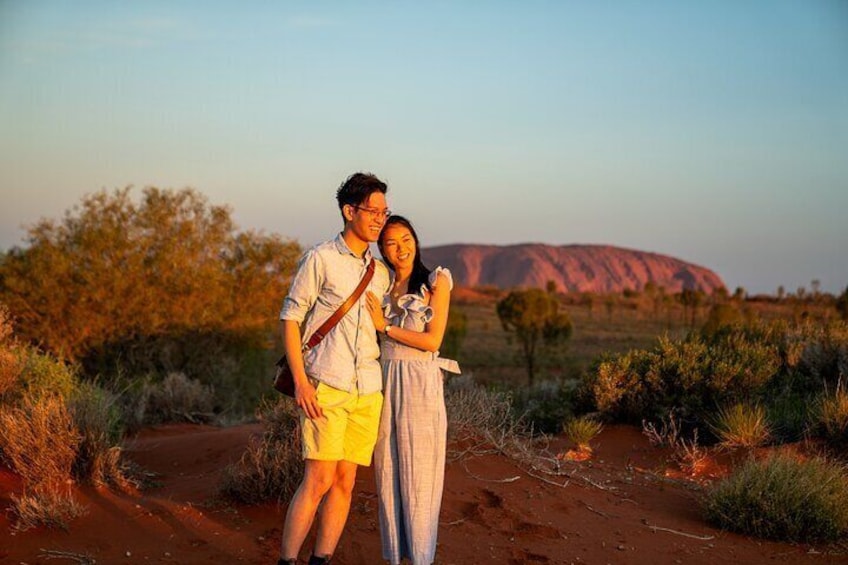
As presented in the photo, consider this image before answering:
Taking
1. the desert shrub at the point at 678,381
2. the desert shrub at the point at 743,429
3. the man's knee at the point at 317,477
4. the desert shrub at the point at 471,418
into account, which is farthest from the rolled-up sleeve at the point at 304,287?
the desert shrub at the point at 678,381

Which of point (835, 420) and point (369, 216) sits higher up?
point (369, 216)

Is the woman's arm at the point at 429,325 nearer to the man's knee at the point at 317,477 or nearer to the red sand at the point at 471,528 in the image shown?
the man's knee at the point at 317,477

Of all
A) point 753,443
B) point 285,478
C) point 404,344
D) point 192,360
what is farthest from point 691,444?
point 192,360

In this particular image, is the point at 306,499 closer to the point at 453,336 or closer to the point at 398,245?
the point at 398,245

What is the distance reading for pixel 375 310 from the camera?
443 cm

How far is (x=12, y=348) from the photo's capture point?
8.59 meters

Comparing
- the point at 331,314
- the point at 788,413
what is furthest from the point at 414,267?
the point at 788,413

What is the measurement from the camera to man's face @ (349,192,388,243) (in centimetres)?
434

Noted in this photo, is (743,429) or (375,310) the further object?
(743,429)

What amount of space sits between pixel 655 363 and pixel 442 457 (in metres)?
5.72

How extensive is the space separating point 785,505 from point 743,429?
7.38 feet

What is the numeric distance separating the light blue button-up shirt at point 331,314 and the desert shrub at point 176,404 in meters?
7.89

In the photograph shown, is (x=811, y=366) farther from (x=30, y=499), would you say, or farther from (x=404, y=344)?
(x=30, y=499)

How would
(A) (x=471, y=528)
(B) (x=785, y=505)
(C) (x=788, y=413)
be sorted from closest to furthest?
1. (A) (x=471, y=528)
2. (B) (x=785, y=505)
3. (C) (x=788, y=413)
